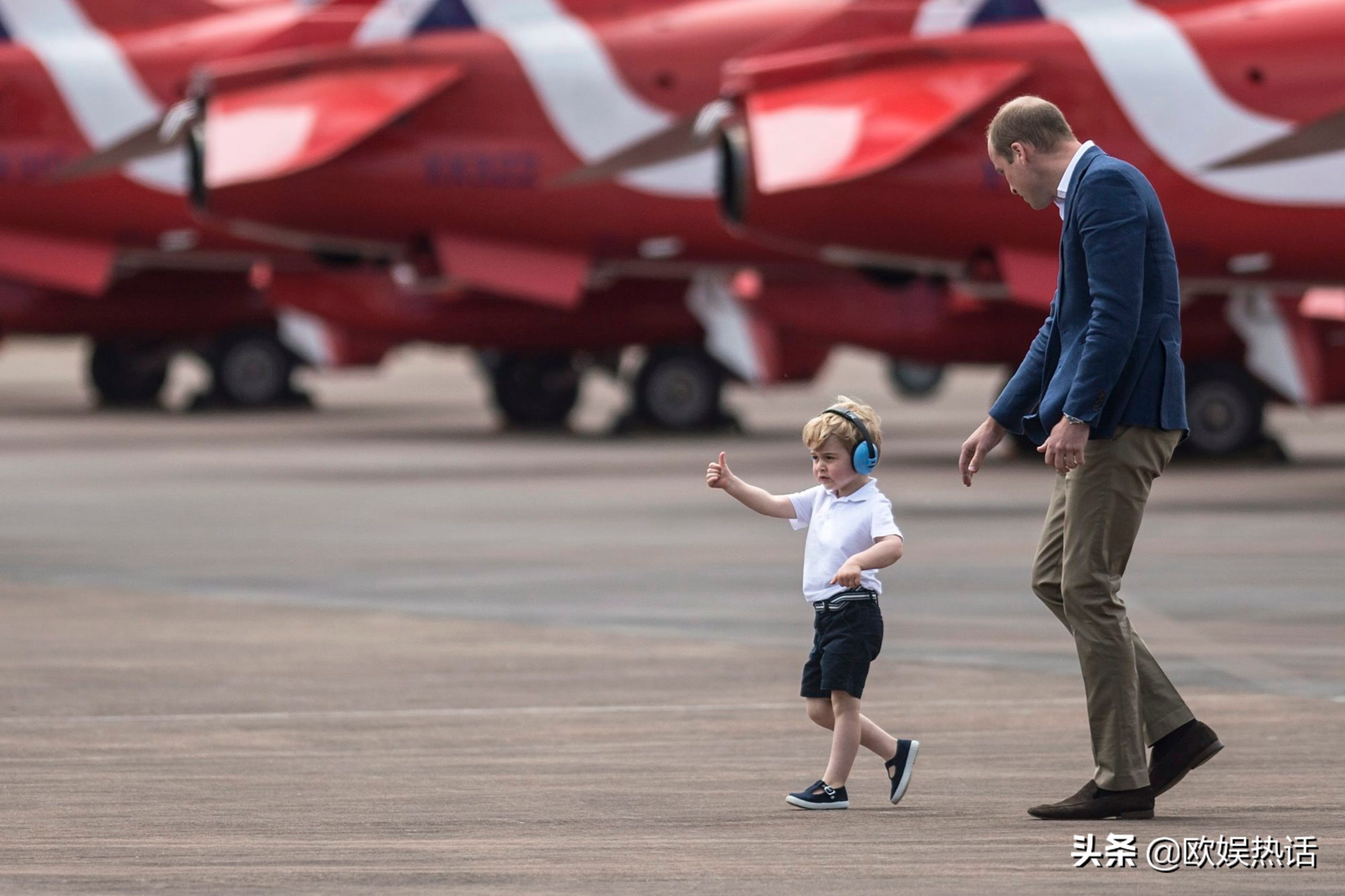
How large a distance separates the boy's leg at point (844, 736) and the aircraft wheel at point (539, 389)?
19.9 metres

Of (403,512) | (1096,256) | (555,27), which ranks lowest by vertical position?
(403,512)

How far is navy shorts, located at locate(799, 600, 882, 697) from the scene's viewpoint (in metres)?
6.60

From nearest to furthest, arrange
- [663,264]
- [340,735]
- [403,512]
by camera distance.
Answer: [340,735] → [403,512] → [663,264]

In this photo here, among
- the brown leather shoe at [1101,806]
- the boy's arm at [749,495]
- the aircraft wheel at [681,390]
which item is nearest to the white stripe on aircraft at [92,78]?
the aircraft wheel at [681,390]

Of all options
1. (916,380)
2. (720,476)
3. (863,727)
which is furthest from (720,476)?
(916,380)

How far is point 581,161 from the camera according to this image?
76.4ft

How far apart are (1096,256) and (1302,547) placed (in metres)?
8.43

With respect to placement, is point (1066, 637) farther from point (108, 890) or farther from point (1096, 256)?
point (108, 890)

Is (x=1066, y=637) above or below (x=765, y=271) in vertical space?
below

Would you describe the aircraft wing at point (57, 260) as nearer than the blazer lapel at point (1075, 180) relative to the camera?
No

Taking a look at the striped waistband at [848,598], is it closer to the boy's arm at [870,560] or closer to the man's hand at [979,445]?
the boy's arm at [870,560]

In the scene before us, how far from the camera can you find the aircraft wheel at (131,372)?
3144cm

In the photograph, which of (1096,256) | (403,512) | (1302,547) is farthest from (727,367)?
(1096,256)

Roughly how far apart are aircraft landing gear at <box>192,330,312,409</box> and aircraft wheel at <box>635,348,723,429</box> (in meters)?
6.92
